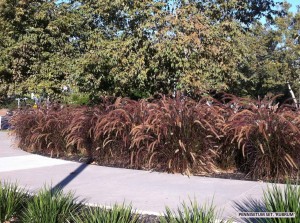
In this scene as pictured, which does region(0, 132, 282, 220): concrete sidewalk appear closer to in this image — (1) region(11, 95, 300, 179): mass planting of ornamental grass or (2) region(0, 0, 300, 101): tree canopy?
(1) region(11, 95, 300, 179): mass planting of ornamental grass

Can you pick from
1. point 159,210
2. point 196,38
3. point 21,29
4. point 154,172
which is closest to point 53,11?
point 21,29

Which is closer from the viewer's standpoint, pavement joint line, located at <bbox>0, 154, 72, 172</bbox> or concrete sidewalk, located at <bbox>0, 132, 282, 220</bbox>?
concrete sidewalk, located at <bbox>0, 132, 282, 220</bbox>

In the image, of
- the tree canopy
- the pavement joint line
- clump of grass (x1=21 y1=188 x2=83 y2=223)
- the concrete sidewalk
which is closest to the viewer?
clump of grass (x1=21 y1=188 x2=83 y2=223)

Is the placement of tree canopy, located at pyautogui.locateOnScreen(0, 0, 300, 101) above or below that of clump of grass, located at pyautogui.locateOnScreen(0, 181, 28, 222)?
above

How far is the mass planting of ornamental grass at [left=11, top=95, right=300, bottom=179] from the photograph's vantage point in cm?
754

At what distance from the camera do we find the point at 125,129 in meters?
9.38

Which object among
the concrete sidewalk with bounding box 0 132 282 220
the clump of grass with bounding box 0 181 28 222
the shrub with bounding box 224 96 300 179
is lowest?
the clump of grass with bounding box 0 181 28 222

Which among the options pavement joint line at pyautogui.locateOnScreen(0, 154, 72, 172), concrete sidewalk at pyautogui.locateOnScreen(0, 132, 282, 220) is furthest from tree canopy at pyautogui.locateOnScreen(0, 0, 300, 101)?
concrete sidewalk at pyautogui.locateOnScreen(0, 132, 282, 220)

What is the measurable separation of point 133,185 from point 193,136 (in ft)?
5.84

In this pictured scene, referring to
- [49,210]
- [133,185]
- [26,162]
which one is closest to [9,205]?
[49,210]

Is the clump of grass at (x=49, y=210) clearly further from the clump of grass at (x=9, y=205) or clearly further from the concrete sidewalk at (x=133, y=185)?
the concrete sidewalk at (x=133, y=185)

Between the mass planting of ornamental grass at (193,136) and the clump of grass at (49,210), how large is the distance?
3.57 m

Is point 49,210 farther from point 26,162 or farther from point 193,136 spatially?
point 26,162

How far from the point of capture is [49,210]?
475 centimetres
